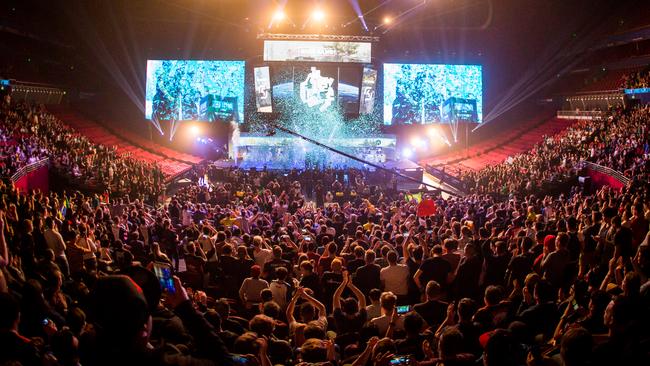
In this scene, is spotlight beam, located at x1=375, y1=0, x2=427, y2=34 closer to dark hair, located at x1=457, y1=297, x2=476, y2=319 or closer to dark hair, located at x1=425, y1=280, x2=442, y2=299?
dark hair, located at x1=425, y1=280, x2=442, y2=299

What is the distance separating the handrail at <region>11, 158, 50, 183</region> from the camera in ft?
59.3

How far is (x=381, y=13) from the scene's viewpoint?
132ft

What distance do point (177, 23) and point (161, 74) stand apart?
175 inches

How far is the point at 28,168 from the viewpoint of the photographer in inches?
779

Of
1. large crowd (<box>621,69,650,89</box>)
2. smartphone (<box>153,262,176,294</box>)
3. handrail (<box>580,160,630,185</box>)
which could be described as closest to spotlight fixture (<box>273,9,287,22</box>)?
large crowd (<box>621,69,650,89</box>)

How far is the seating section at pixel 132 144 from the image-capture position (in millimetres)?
34628

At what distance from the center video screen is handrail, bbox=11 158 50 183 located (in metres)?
21.3

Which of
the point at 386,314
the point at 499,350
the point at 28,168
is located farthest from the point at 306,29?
the point at 499,350

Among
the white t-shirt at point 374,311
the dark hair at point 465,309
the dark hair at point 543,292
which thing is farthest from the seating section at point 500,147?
the dark hair at point 465,309

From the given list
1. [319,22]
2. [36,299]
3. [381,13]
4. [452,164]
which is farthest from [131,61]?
[36,299]

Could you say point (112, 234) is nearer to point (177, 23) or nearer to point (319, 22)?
point (319, 22)

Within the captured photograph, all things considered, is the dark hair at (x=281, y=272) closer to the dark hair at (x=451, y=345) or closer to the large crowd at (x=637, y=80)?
the dark hair at (x=451, y=345)

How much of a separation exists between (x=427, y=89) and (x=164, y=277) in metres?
40.0

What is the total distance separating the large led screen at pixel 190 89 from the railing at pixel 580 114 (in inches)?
860
